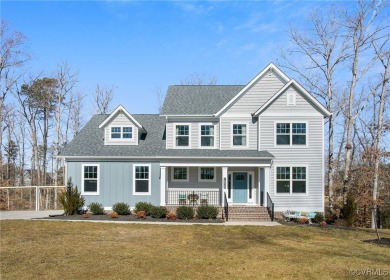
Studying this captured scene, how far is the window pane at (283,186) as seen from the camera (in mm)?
22672

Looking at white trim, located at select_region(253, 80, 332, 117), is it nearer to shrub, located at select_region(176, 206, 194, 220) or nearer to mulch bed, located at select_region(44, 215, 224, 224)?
shrub, located at select_region(176, 206, 194, 220)

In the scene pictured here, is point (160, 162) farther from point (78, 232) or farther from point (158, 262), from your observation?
point (158, 262)

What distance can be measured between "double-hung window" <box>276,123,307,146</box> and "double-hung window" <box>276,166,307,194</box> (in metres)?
1.60

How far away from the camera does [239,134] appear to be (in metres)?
24.0

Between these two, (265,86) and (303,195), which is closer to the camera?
(303,195)

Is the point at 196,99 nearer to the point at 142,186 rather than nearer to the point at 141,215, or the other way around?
the point at 142,186

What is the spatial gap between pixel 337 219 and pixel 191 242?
1107 centimetres

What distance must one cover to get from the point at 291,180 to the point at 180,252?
12.4m

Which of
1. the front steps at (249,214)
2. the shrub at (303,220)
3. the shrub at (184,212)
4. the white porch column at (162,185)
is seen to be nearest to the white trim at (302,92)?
the front steps at (249,214)

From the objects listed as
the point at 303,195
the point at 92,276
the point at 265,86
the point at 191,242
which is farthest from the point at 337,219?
the point at 92,276

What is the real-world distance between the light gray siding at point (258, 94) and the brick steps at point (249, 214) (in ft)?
20.6

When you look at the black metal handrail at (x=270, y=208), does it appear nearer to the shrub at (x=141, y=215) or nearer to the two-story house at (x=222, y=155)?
the two-story house at (x=222, y=155)

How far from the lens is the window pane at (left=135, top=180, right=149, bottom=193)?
23.6 metres

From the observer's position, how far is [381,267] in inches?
406
